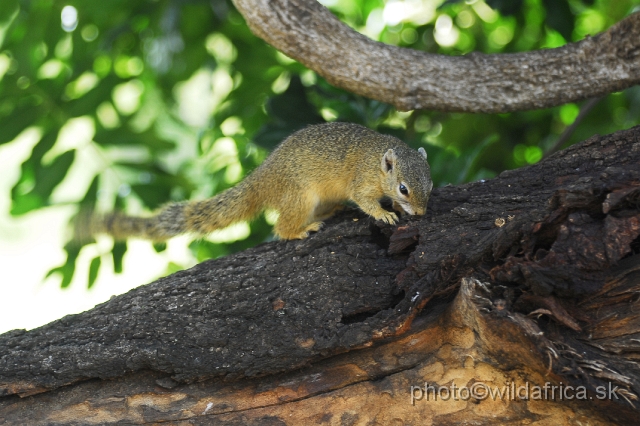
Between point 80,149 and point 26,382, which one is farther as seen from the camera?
point 80,149

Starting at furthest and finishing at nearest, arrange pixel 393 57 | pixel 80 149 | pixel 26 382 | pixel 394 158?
pixel 80 149 → pixel 394 158 → pixel 393 57 → pixel 26 382

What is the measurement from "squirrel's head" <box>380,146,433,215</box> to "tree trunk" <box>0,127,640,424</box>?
48 centimetres

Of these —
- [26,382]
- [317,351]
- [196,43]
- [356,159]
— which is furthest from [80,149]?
[317,351]

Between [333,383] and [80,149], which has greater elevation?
[333,383]

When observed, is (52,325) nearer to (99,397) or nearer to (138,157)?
(99,397)

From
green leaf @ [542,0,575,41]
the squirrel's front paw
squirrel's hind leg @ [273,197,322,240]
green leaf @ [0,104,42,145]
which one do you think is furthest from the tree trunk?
→ green leaf @ [0,104,42,145]

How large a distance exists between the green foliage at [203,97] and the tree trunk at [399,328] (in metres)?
1.54

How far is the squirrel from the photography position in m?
4.16

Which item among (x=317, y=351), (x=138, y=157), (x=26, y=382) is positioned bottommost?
(x=138, y=157)

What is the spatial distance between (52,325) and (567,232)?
7.57 feet

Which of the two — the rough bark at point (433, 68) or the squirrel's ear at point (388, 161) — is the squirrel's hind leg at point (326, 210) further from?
the rough bark at point (433, 68)

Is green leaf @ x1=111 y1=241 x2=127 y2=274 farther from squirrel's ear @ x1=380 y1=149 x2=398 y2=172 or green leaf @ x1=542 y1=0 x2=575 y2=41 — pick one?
green leaf @ x1=542 y1=0 x2=575 y2=41

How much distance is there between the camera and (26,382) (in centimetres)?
282

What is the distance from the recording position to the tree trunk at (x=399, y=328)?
2.39m
